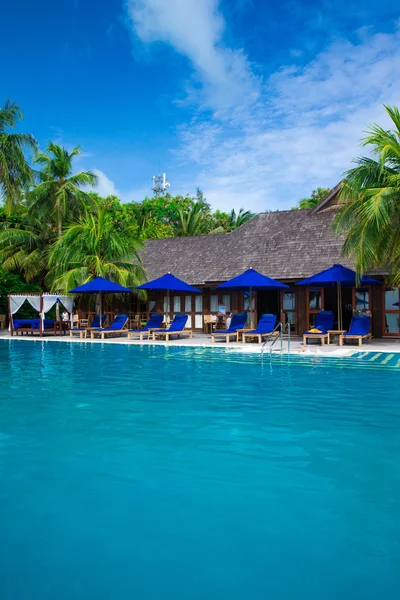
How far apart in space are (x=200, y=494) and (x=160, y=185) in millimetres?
77772

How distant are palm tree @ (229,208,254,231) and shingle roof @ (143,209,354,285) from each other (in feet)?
59.1

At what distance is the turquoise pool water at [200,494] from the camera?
306cm

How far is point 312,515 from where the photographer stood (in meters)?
3.88

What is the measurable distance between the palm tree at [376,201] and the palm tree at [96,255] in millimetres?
10500

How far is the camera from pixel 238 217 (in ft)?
148

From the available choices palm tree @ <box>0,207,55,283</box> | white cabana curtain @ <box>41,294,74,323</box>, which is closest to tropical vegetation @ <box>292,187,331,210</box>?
palm tree @ <box>0,207,55,283</box>

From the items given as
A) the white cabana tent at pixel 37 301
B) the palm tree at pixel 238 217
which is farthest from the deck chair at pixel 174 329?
the palm tree at pixel 238 217

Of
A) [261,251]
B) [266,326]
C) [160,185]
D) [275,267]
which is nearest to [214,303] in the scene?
[261,251]

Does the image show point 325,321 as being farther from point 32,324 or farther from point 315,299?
point 32,324

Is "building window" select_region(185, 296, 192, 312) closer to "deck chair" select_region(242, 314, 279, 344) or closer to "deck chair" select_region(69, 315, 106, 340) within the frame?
"deck chair" select_region(69, 315, 106, 340)

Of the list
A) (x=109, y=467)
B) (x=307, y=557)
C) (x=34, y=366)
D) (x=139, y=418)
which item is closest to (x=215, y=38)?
(x=34, y=366)

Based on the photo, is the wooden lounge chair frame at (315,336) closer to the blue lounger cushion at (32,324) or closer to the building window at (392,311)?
the building window at (392,311)

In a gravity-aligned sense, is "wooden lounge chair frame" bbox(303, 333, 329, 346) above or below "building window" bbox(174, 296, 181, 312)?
below

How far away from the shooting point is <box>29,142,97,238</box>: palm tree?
29.6 m
